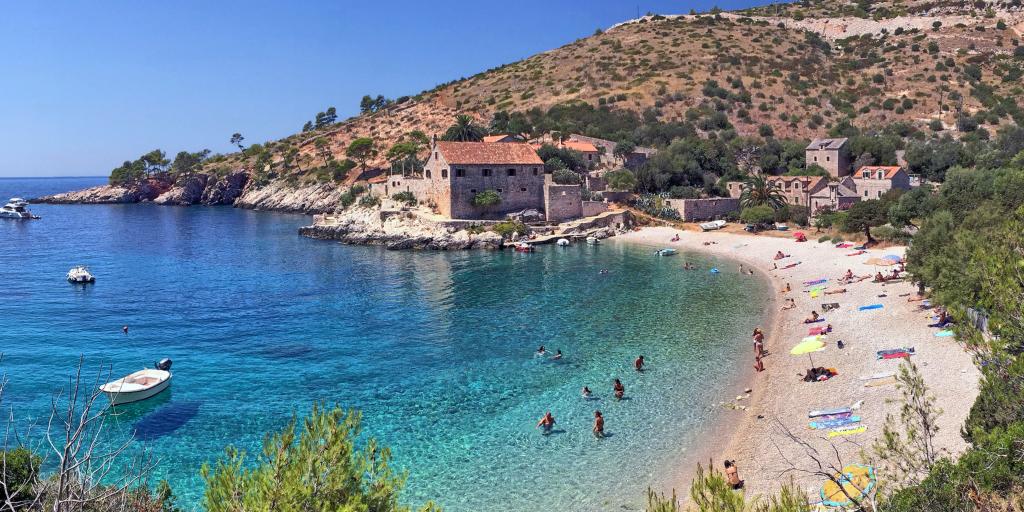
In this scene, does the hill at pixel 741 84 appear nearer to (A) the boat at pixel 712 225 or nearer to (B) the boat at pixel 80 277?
(A) the boat at pixel 712 225

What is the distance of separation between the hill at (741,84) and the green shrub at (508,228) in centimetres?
3302

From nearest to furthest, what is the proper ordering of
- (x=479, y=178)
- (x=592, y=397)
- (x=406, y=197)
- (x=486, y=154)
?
(x=592, y=397), (x=479, y=178), (x=486, y=154), (x=406, y=197)

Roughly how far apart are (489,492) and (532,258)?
37.1 m

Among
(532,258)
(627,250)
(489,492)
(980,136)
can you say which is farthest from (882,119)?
(489,492)

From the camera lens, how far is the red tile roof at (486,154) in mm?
63625

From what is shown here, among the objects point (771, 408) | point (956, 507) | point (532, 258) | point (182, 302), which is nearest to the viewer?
point (956, 507)

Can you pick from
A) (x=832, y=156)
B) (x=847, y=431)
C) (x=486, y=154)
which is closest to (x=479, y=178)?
(x=486, y=154)

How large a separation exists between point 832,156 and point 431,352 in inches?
2442

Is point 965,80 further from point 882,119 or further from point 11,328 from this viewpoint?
point 11,328

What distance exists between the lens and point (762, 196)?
63344 mm

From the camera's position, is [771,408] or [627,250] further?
[627,250]

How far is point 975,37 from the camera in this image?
11500 cm

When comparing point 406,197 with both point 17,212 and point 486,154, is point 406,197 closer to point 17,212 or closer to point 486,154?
point 486,154

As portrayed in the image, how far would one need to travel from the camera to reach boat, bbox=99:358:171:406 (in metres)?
23.5
